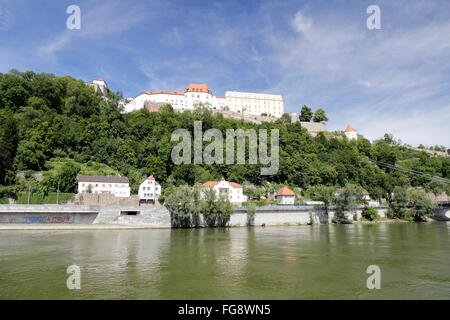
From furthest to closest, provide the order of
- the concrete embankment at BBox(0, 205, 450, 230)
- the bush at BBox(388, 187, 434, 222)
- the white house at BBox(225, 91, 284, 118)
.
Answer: the white house at BBox(225, 91, 284, 118) < the bush at BBox(388, 187, 434, 222) < the concrete embankment at BBox(0, 205, 450, 230)

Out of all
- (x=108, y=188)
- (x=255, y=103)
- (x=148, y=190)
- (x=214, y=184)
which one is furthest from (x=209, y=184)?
(x=255, y=103)

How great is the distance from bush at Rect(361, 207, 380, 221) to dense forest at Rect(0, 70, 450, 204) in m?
12.6

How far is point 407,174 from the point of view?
226 ft

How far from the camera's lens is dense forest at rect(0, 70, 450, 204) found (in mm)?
44625

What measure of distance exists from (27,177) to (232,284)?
3943 centimetres

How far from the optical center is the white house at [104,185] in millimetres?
41625

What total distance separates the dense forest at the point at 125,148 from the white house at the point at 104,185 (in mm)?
1318

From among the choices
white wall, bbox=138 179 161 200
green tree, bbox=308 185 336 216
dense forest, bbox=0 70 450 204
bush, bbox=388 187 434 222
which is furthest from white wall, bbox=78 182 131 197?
bush, bbox=388 187 434 222

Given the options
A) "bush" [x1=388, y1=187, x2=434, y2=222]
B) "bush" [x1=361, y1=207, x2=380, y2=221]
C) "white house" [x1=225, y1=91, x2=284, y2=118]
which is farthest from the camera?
"white house" [x1=225, y1=91, x2=284, y2=118]

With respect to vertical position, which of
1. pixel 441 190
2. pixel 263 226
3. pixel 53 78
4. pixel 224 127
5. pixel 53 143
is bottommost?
pixel 263 226

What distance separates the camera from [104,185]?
43156 millimetres

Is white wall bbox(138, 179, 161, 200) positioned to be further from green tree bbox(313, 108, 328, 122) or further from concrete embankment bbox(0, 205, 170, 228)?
green tree bbox(313, 108, 328, 122)
